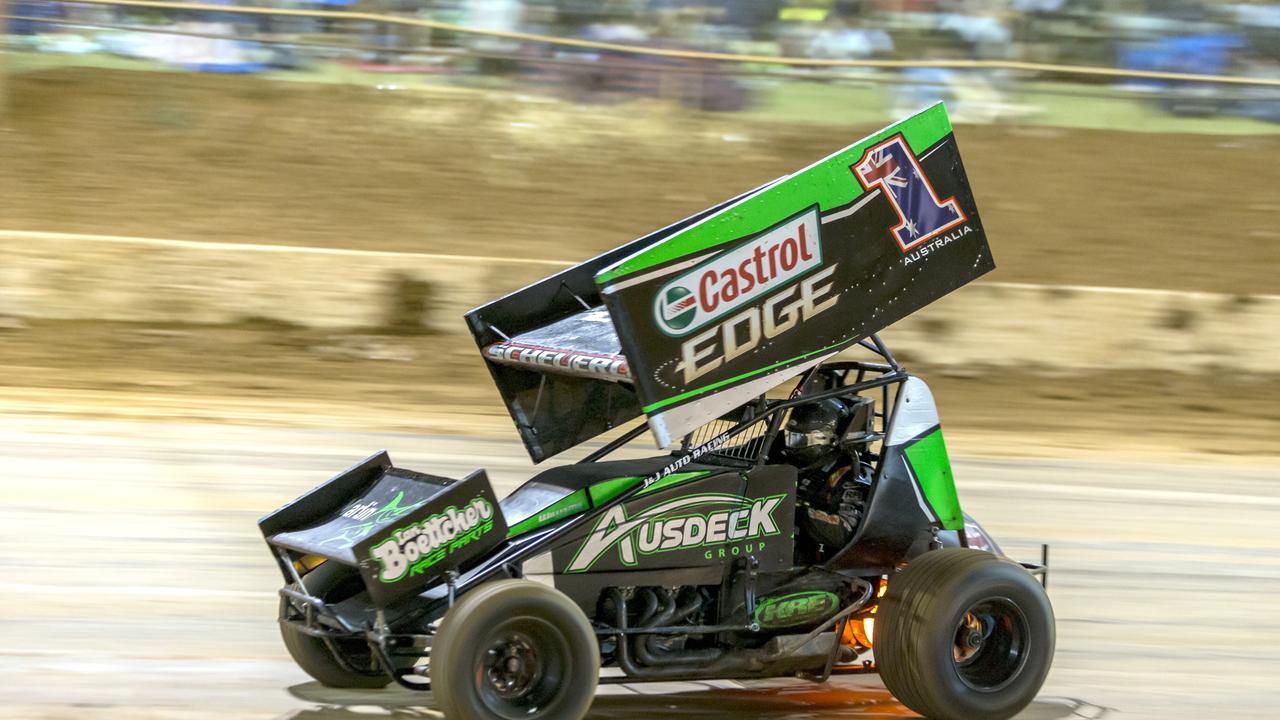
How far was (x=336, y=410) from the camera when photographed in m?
12.9

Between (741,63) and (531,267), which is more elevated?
(741,63)

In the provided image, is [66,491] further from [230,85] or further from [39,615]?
[230,85]

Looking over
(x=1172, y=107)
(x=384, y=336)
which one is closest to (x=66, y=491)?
(x=384, y=336)

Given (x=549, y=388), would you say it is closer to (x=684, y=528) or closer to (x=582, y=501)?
(x=582, y=501)

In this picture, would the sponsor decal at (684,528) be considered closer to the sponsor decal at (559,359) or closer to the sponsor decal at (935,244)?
the sponsor decal at (559,359)

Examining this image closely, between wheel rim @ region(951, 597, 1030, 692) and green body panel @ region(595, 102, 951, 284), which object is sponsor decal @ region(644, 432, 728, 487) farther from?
wheel rim @ region(951, 597, 1030, 692)

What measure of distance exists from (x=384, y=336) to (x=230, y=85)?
6869 millimetres

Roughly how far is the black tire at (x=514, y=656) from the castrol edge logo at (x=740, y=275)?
40.5 inches

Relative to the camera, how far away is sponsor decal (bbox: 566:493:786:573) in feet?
17.7

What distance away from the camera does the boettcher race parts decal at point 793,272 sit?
16.8 feet

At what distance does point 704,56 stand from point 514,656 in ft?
50.6

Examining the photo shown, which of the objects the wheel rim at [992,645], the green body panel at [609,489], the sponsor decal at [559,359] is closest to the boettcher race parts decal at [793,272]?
the sponsor decal at [559,359]

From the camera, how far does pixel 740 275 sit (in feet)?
17.4

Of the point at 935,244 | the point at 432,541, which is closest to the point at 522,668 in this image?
the point at 432,541
